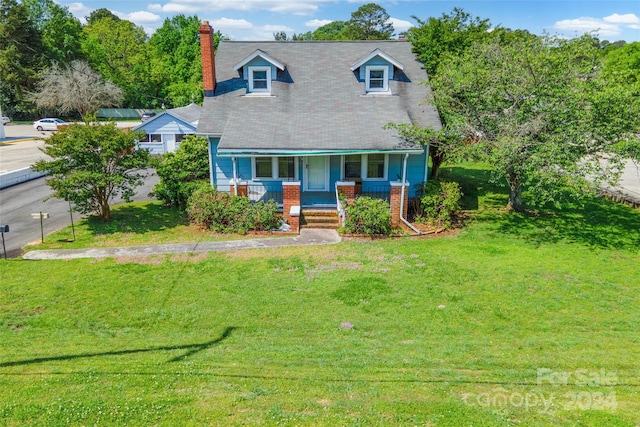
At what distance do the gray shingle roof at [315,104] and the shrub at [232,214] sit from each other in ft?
6.74

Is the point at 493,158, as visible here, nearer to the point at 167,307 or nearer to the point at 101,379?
the point at 167,307

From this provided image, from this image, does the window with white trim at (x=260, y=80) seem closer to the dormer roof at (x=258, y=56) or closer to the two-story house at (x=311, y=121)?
the two-story house at (x=311, y=121)

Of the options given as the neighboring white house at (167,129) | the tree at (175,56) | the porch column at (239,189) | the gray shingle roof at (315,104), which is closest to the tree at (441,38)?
the gray shingle roof at (315,104)

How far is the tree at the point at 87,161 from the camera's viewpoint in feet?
48.7

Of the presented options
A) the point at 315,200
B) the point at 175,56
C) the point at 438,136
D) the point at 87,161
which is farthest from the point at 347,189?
the point at 175,56

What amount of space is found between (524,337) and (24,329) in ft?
33.4

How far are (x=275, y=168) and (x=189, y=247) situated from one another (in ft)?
17.9

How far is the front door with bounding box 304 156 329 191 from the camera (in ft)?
59.9

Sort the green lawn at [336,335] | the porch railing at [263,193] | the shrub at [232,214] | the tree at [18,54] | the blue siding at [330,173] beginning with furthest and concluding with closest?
the tree at [18,54]
the blue siding at [330,173]
the porch railing at [263,193]
the shrub at [232,214]
the green lawn at [336,335]

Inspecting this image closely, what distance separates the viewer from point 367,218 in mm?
15133

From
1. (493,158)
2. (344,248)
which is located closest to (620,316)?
(493,158)

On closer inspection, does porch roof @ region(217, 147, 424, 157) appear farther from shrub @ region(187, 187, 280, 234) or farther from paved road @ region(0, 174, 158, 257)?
paved road @ region(0, 174, 158, 257)

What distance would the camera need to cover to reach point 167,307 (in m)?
10.2

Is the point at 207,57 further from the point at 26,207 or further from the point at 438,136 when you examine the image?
the point at 438,136
